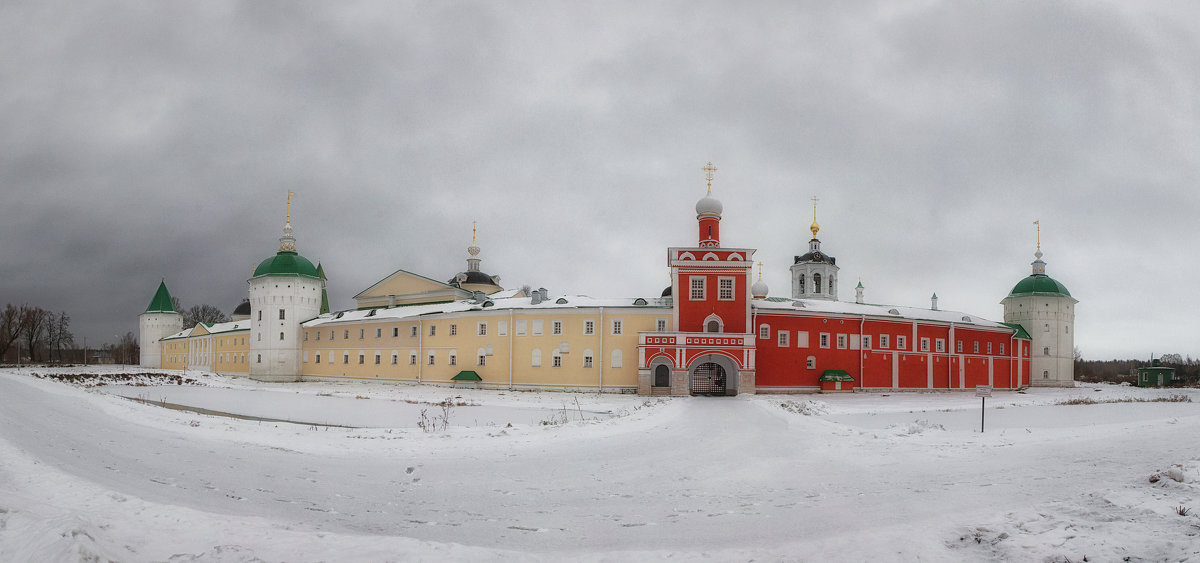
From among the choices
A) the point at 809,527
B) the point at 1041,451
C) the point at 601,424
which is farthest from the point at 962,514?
the point at 601,424

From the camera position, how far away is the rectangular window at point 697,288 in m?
37.9

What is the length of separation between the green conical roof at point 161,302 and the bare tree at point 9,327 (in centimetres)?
1906

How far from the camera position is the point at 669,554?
20.9ft

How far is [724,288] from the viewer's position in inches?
1492

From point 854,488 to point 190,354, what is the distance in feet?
281

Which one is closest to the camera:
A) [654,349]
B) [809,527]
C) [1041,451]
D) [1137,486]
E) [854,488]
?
[809,527]

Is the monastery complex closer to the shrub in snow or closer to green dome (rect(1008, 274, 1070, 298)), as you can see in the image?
green dome (rect(1008, 274, 1070, 298))

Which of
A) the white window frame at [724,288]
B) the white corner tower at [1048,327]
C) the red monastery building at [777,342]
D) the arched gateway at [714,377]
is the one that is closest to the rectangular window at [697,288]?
the red monastery building at [777,342]

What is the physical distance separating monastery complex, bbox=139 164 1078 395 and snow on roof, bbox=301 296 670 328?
19 centimetres

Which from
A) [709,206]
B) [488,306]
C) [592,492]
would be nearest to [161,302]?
[488,306]

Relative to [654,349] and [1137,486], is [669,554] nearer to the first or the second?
[1137,486]

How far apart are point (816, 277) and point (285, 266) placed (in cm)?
4961

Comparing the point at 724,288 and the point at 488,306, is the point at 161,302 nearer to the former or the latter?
the point at 488,306

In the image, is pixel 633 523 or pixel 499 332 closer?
pixel 633 523
